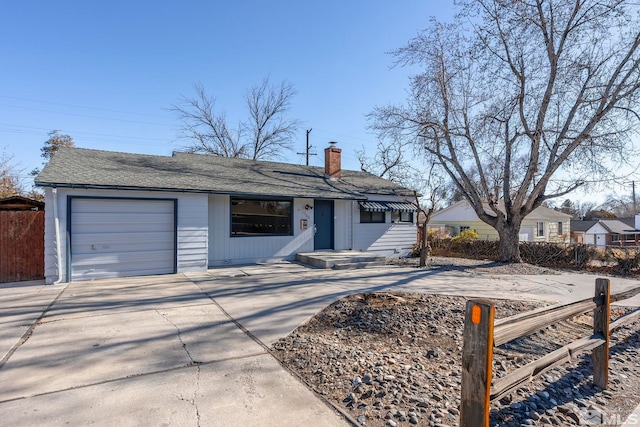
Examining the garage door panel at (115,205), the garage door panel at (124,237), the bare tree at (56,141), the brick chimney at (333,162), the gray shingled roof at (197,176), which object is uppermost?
the bare tree at (56,141)

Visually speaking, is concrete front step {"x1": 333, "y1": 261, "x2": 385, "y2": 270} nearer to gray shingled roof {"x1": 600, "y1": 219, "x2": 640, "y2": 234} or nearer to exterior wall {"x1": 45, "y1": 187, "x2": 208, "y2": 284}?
exterior wall {"x1": 45, "y1": 187, "x2": 208, "y2": 284}

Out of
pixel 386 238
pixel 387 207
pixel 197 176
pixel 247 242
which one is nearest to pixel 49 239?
pixel 197 176

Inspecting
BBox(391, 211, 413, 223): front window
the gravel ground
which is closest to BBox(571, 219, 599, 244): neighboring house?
BBox(391, 211, 413, 223): front window

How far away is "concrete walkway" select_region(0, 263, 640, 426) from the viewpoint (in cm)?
248

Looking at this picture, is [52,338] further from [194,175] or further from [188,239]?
[194,175]

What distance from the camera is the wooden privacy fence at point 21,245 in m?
7.50

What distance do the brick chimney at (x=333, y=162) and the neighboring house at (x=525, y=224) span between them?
42.5 ft

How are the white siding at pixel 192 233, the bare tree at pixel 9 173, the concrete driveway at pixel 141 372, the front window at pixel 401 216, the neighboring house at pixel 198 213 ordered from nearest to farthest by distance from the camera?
the concrete driveway at pixel 141 372 → the neighboring house at pixel 198 213 → the white siding at pixel 192 233 → the front window at pixel 401 216 → the bare tree at pixel 9 173

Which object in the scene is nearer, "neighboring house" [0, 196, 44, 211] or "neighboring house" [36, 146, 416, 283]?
"neighboring house" [36, 146, 416, 283]

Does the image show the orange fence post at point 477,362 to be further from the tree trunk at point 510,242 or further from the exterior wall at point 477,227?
the exterior wall at point 477,227

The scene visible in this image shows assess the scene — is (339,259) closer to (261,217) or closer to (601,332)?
(261,217)

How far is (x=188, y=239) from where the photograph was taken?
891 centimetres

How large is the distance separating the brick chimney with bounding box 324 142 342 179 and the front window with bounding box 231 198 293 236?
3.46 meters

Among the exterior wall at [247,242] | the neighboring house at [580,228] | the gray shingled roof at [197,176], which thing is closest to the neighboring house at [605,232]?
the neighboring house at [580,228]
